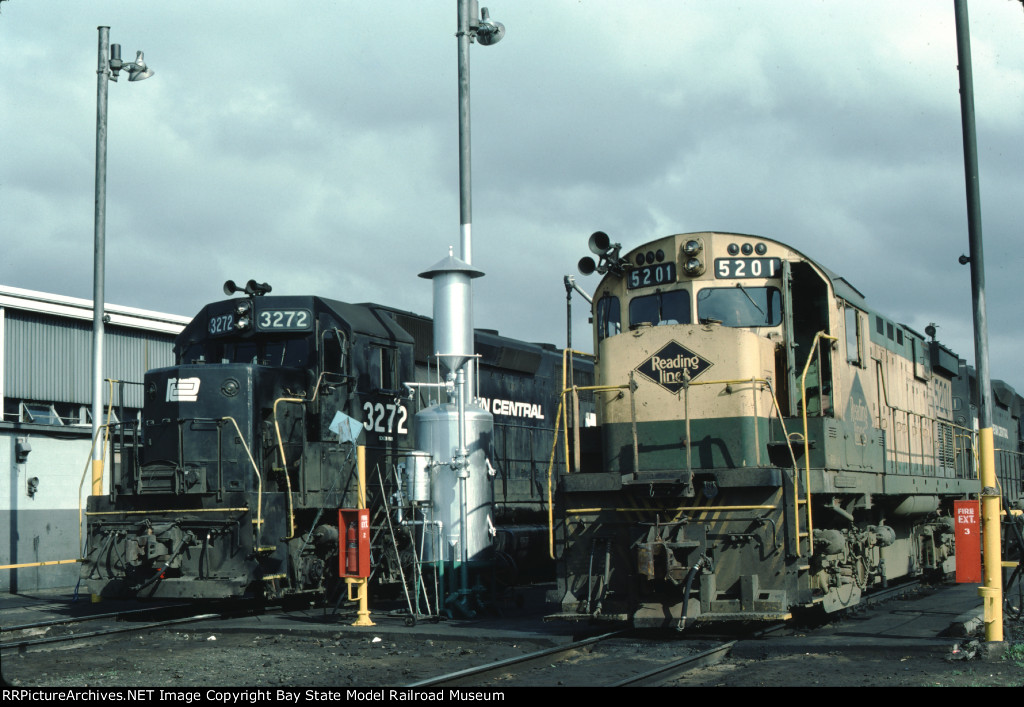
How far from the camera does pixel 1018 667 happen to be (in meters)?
8.35

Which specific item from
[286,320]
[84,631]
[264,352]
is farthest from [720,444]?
[84,631]

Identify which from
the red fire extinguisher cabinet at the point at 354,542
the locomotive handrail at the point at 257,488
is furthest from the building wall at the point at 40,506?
the red fire extinguisher cabinet at the point at 354,542

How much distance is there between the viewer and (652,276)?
11.0 m

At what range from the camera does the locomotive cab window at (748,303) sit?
35.1ft

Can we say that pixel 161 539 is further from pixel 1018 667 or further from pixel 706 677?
pixel 1018 667

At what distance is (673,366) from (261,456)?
5096mm

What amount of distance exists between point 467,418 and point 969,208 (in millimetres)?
5733

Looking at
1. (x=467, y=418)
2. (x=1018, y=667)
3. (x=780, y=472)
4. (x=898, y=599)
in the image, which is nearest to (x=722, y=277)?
(x=780, y=472)

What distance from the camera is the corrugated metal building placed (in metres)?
18.1

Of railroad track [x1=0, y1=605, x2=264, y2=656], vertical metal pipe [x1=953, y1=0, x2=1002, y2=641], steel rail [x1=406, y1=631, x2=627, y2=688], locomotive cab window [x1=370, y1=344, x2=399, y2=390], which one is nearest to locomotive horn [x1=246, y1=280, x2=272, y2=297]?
locomotive cab window [x1=370, y1=344, x2=399, y2=390]

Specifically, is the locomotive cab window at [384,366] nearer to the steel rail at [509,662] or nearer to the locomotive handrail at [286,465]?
the locomotive handrail at [286,465]

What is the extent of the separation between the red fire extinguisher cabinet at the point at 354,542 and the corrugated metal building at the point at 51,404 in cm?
480

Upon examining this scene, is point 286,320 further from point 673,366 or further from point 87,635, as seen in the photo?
point 673,366

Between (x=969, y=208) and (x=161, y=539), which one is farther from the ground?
(x=969, y=208)
